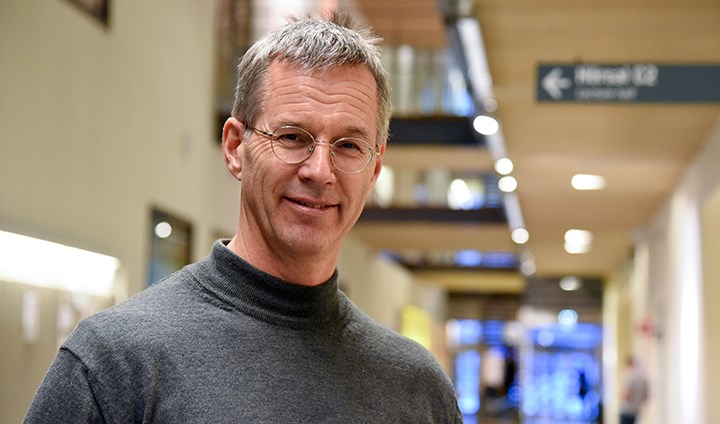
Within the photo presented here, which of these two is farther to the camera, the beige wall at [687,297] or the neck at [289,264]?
the beige wall at [687,297]

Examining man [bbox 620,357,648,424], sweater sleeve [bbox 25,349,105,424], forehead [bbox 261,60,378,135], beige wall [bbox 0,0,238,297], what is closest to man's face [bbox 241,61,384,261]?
forehead [bbox 261,60,378,135]

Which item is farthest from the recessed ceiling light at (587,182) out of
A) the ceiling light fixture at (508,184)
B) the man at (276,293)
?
the man at (276,293)

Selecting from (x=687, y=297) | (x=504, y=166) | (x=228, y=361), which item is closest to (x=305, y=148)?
(x=228, y=361)

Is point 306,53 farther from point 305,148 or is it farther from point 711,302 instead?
point 711,302

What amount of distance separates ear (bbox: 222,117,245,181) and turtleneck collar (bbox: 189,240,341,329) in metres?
0.12

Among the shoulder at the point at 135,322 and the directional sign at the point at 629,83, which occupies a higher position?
the directional sign at the point at 629,83

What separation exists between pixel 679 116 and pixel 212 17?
4.53 meters

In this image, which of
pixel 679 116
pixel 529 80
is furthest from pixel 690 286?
pixel 529 80

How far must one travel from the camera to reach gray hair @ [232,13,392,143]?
1.50 metres

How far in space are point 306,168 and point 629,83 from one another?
6.01 metres

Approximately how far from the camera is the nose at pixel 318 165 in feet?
4.83

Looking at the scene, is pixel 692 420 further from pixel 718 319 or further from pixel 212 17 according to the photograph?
pixel 212 17

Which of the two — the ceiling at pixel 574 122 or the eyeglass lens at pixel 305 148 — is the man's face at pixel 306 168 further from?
the ceiling at pixel 574 122

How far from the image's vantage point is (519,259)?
23.7 meters
